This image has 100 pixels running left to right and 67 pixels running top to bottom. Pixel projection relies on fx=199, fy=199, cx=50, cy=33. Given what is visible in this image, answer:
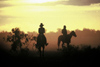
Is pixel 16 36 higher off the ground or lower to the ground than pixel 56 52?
higher

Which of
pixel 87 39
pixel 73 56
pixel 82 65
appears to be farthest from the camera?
pixel 87 39

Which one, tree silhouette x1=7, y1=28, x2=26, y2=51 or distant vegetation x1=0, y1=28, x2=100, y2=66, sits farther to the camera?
tree silhouette x1=7, y1=28, x2=26, y2=51

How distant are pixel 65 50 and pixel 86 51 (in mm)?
→ 3221

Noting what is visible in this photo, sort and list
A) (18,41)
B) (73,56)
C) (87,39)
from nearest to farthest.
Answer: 1. (73,56)
2. (18,41)
3. (87,39)

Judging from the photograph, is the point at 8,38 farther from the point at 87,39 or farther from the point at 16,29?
the point at 87,39

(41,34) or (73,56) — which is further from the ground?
(41,34)

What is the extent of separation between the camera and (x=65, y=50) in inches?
1222

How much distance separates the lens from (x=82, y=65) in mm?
23141

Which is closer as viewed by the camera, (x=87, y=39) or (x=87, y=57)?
(x=87, y=57)

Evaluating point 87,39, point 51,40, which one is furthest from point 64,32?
point 87,39

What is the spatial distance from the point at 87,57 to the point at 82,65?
3625mm

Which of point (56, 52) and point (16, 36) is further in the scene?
point (56, 52)

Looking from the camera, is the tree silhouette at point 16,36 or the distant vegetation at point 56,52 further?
the tree silhouette at point 16,36

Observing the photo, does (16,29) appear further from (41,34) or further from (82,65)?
(82,65)
